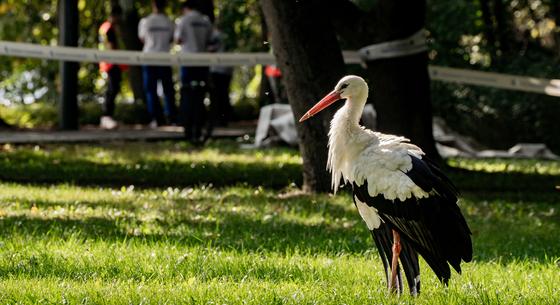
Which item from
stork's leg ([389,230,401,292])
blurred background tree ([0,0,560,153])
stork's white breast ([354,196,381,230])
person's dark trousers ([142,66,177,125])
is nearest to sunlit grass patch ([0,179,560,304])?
stork's leg ([389,230,401,292])

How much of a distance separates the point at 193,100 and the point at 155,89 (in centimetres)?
324

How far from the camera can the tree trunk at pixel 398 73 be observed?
1430cm

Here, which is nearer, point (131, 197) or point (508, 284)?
point (508, 284)

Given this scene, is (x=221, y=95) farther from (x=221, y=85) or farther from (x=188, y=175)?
(x=188, y=175)

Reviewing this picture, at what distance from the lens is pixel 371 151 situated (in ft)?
22.6

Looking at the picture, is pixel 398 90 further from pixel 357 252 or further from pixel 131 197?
pixel 357 252

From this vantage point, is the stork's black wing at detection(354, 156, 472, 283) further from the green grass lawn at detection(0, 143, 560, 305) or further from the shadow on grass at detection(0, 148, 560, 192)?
the shadow on grass at detection(0, 148, 560, 192)

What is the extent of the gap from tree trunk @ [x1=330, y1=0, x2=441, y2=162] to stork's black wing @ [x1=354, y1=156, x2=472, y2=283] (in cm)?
745

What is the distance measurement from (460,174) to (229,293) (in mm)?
8402

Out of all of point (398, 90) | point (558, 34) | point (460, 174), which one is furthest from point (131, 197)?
point (558, 34)

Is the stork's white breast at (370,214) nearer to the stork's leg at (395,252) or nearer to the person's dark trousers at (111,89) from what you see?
the stork's leg at (395,252)

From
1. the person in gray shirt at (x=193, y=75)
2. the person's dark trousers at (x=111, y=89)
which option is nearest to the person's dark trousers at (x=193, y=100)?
the person in gray shirt at (x=193, y=75)

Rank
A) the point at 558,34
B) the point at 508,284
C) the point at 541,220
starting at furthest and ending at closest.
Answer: the point at 558,34, the point at 541,220, the point at 508,284

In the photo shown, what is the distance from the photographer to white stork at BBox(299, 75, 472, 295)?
670 centimetres
